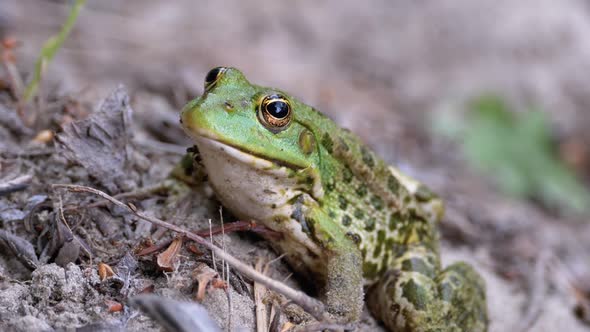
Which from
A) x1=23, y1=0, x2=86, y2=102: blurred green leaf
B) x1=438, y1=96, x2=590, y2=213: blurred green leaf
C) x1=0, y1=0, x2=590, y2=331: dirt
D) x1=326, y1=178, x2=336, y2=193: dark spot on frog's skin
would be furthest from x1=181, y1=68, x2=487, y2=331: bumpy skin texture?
x1=438, y1=96, x2=590, y2=213: blurred green leaf

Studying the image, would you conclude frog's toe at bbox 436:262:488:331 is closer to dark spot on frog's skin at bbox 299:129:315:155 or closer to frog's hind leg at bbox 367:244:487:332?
frog's hind leg at bbox 367:244:487:332

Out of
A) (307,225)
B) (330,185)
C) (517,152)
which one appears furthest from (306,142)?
(517,152)

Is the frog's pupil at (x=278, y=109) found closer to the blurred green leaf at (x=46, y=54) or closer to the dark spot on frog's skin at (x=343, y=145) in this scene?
the dark spot on frog's skin at (x=343, y=145)

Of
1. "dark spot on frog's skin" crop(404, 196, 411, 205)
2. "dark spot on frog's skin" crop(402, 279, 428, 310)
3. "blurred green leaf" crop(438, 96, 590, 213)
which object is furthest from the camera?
"blurred green leaf" crop(438, 96, 590, 213)

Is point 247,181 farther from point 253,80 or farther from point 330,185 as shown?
point 253,80

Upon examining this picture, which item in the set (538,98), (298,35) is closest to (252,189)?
(298,35)

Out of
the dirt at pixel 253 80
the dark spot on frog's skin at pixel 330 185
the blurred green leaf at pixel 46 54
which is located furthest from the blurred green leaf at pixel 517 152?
the blurred green leaf at pixel 46 54

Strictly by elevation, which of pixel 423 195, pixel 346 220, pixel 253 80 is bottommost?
pixel 346 220
